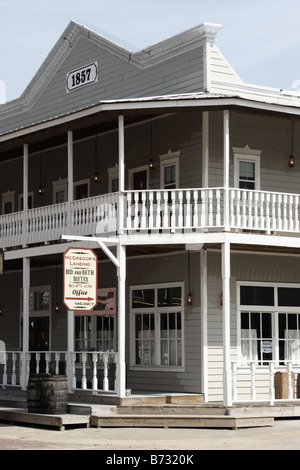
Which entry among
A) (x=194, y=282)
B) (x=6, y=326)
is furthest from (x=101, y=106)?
(x=6, y=326)

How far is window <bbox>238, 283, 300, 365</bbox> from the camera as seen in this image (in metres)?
22.3

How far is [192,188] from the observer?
71.7 feet

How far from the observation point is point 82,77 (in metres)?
27.5

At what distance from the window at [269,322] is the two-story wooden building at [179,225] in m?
0.03

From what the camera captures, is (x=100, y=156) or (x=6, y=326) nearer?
(x=100, y=156)

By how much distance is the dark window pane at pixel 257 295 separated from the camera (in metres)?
22.4

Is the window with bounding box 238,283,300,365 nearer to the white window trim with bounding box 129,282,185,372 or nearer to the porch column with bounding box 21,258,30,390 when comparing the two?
the white window trim with bounding box 129,282,185,372

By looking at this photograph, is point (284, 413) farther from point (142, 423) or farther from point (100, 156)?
point (100, 156)

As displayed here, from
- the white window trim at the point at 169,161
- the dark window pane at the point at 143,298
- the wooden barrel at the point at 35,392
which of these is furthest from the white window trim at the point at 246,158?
the wooden barrel at the point at 35,392

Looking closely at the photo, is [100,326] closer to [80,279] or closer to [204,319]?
[204,319]

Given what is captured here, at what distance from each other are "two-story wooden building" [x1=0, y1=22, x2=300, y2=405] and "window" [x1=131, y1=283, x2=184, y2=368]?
0.04 meters

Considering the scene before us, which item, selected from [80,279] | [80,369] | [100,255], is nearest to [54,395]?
[80,279]

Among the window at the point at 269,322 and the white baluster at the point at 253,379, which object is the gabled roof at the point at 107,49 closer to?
the window at the point at 269,322

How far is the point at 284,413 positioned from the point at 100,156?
29.4 feet
